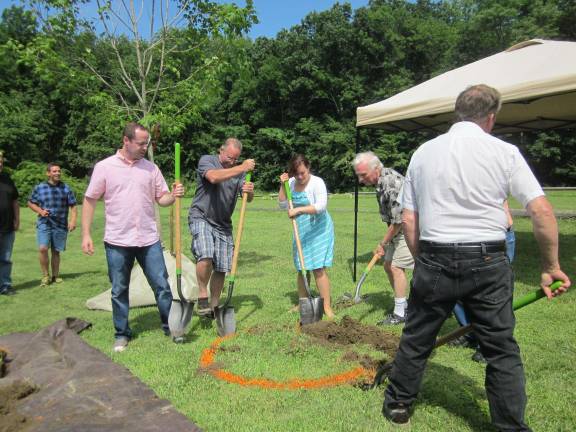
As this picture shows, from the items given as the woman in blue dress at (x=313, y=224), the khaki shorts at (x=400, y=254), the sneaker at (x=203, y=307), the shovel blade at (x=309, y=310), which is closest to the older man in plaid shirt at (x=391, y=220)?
the khaki shorts at (x=400, y=254)

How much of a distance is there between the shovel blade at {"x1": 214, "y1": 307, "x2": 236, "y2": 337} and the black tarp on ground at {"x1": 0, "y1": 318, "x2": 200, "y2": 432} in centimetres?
117

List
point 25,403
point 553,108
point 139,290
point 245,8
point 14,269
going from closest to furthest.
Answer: point 25,403 → point 139,290 → point 245,8 → point 553,108 → point 14,269

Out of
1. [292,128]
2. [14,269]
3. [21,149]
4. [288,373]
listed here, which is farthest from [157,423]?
[292,128]

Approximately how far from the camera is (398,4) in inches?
1641

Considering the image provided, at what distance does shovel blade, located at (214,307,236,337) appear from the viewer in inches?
175

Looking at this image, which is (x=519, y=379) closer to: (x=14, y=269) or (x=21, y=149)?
(x=14, y=269)

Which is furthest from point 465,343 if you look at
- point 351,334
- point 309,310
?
point 309,310

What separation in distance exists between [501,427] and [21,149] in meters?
34.7

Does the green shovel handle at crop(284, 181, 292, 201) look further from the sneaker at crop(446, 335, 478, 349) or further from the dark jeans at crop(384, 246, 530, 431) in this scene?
the dark jeans at crop(384, 246, 530, 431)

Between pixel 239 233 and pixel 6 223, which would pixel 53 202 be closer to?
pixel 6 223

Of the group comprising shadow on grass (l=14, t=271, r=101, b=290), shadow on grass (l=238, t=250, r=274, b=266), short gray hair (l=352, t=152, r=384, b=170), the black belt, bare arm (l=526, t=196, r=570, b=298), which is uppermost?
short gray hair (l=352, t=152, r=384, b=170)

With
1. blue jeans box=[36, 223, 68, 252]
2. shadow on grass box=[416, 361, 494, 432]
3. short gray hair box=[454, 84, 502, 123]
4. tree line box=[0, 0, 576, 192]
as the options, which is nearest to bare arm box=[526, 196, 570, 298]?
short gray hair box=[454, 84, 502, 123]

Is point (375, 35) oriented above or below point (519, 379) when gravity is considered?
above

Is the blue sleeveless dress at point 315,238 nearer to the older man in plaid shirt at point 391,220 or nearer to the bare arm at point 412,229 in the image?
the older man in plaid shirt at point 391,220
